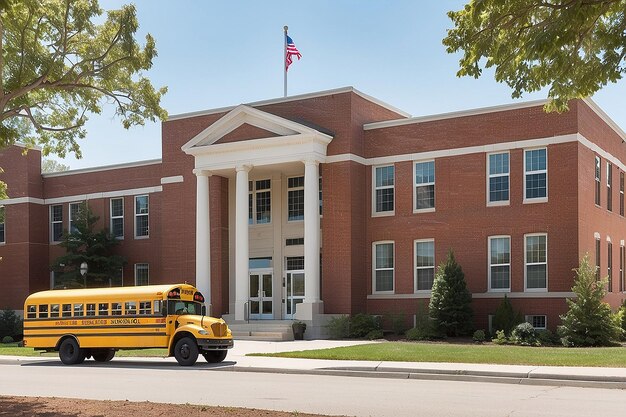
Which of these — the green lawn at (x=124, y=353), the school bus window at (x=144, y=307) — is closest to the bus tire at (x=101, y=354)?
the green lawn at (x=124, y=353)

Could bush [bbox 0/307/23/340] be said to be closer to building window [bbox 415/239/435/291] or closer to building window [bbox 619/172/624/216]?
building window [bbox 415/239/435/291]

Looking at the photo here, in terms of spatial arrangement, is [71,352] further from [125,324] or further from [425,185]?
[425,185]

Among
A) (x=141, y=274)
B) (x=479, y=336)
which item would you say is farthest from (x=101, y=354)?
(x=141, y=274)

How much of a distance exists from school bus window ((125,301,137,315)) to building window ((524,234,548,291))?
16.2m

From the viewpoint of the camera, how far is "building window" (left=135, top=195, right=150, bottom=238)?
45156 millimetres

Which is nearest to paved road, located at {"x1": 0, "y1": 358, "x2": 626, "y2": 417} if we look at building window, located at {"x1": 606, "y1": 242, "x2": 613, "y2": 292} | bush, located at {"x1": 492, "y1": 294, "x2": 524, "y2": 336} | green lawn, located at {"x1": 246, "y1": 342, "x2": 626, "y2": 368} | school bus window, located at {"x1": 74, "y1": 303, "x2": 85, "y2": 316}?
school bus window, located at {"x1": 74, "y1": 303, "x2": 85, "y2": 316}

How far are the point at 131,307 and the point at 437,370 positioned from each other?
9.61m

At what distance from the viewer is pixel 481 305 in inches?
1319

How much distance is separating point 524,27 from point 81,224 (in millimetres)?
35701

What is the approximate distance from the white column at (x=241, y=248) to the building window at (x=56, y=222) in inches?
644

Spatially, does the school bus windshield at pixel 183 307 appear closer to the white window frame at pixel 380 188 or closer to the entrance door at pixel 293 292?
the entrance door at pixel 293 292

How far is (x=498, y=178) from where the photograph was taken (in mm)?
33844

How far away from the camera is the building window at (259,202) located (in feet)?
130

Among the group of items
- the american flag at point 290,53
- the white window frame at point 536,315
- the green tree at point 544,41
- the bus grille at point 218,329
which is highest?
the american flag at point 290,53
